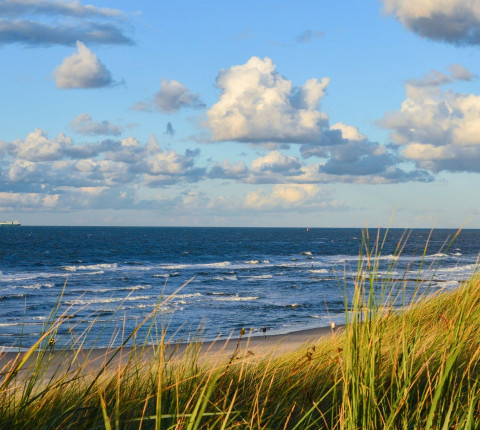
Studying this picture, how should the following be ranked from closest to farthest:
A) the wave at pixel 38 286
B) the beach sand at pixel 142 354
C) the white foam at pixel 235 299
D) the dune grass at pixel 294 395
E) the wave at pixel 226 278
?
the dune grass at pixel 294 395
the beach sand at pixel 142 354
the white foam at pixel 235 299
the wave at pixel 38 286
the wave at pixel 226 278

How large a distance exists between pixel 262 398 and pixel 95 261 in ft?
172

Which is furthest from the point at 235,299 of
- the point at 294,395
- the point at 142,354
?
the point at 294,395

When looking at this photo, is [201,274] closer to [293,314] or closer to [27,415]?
[293,314]

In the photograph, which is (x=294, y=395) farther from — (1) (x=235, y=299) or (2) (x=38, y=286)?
(2) (x=38, y=286)

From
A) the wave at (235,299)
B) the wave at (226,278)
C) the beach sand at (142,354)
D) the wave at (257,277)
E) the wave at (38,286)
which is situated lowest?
the wave at (38,286)

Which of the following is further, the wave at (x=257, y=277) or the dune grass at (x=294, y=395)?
the wave at (x=257, y=277)

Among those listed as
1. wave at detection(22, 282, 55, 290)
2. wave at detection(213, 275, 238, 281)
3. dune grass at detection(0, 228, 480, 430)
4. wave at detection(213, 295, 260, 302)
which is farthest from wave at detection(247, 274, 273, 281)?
dune grass at detection(0, 228, 480, 430)

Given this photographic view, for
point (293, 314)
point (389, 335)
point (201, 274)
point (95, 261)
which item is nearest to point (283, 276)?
point (201, 274)

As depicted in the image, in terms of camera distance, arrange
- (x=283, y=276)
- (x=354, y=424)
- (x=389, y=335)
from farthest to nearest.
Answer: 1. (x=283, y=276)
2. (x=389, y=335)
3. (x=354, y=424)

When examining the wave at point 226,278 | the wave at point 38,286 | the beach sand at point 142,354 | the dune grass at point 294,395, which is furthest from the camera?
the wave at point 226,278

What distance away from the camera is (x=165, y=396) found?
3.82 m

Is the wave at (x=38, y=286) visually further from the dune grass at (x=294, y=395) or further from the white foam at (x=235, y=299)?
the dune grass at (x=294, y=395)

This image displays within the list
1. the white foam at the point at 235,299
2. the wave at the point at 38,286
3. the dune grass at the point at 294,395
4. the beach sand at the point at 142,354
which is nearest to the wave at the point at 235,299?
the white foam at the point at 235,299

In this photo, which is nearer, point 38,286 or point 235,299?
point 235,299
